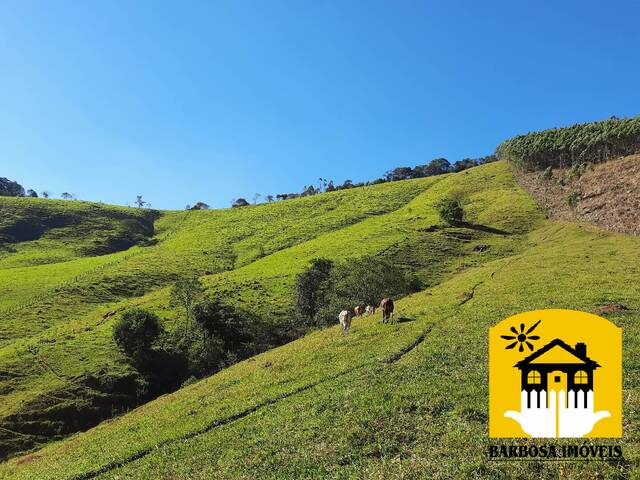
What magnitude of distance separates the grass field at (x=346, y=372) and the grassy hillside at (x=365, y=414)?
0.28 feet

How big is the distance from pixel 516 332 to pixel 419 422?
4.58 m

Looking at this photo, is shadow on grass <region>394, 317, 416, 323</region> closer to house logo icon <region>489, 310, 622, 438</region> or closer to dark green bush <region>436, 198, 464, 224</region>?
house logo icon <region>489, 310, 622, 438</region>

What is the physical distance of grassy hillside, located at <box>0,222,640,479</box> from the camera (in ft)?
44.0

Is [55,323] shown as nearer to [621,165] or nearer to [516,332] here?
[516,332]

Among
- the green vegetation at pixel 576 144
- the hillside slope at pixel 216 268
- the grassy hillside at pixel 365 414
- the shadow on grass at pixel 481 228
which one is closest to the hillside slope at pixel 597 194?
the green vegetation at pixel 576 144

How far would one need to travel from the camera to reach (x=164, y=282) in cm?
10175

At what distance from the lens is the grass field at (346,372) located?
14.6 metres

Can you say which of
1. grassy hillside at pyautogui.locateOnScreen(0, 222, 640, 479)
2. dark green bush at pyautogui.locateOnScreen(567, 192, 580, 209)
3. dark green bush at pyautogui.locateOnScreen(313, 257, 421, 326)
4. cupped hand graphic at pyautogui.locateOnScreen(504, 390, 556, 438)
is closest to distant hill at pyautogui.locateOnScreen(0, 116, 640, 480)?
grassy hillside at pyautogui.locateOnScreen(0, 222, 640, 479)

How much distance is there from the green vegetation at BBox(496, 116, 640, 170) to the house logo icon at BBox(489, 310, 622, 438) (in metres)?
106

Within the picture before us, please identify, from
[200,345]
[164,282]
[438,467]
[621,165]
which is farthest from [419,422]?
[621,165]

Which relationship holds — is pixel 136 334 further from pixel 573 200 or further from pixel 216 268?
pixel 573 200

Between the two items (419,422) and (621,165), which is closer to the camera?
(419,422)

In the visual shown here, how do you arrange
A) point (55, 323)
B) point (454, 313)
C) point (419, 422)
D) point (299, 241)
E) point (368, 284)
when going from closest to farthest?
point (419, 422), point (454, 313), point (368, 284), point (55, 323), point (299, 241)

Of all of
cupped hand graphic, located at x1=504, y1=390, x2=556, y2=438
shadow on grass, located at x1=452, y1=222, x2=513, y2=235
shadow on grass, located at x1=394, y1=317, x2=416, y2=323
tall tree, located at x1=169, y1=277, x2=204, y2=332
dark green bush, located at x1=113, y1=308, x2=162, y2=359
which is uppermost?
shadow on grass, located at x1=452, y1=222, x2=513, y2=235
